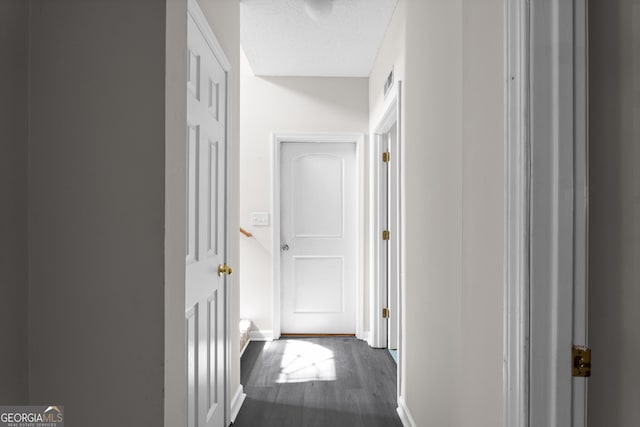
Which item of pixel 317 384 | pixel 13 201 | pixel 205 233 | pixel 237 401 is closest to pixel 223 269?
pixel 205 233

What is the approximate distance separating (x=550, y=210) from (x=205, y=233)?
1448 millimetres

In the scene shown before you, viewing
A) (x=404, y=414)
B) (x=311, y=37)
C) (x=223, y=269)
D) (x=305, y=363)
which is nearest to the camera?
(x=223, y=269)

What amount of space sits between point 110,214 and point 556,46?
1.24 metres

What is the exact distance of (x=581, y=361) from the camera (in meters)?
0.90

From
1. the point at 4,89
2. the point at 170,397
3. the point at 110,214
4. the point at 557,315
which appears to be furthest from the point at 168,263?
the point at 557,315

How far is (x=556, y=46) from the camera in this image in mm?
917

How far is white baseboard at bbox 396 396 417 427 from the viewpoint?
7.36 ft

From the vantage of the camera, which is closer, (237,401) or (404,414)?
(404,414)

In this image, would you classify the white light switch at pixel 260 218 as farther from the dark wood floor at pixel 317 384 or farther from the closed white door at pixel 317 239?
the dark wood floor at pixel 317 384

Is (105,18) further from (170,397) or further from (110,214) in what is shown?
(170,397)

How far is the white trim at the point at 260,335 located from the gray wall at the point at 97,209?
2.74 metres

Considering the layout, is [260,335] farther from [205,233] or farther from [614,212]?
[614,212]

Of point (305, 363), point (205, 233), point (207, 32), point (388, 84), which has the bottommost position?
point (305, 363)

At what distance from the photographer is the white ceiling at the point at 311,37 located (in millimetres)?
2729
